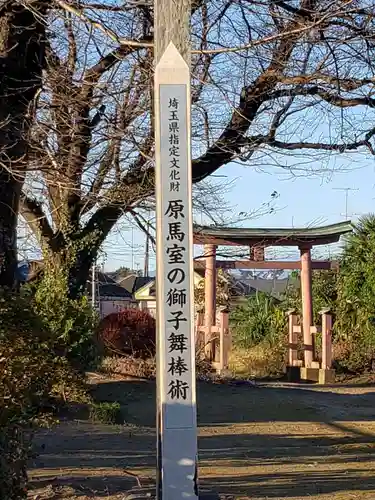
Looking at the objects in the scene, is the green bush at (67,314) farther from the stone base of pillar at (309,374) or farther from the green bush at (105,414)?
the stone base of pillar at (309,374)

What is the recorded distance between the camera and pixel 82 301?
38.9 feet

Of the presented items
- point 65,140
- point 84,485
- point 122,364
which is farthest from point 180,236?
point 122,364

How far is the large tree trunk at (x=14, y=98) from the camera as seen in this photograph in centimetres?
761

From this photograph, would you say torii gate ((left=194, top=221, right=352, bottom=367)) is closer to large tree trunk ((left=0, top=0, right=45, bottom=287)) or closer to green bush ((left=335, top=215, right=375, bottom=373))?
green bush ((left=335, top=215, right=375, bottom=373))

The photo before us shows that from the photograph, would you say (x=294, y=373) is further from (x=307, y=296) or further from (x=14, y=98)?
(x=14, y=98)

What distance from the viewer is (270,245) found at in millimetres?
16812

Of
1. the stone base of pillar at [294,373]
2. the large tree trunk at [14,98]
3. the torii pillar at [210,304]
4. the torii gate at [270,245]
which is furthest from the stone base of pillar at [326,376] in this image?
the large tree trunk at [14,98]

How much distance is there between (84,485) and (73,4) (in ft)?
13.7

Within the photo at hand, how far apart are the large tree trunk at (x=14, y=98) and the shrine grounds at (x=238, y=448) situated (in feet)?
6.63

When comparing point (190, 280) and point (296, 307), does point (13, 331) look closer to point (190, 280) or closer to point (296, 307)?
point (190, 280)

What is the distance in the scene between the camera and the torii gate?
16.2m

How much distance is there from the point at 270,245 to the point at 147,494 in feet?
37.1

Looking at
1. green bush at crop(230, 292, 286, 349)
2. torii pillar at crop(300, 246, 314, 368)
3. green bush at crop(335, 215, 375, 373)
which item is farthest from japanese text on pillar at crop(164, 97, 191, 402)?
green bush at crop(230, 292, 286, 349)

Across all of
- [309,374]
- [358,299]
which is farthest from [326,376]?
[358,299]
